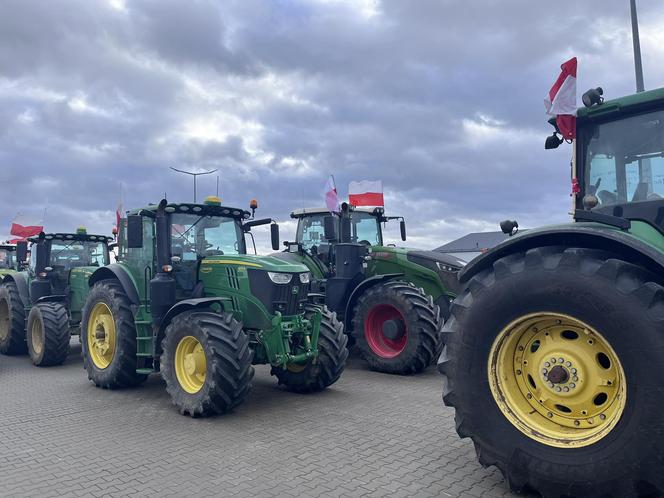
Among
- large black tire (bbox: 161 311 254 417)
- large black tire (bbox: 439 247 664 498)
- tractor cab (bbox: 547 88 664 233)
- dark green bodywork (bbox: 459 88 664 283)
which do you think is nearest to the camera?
large black tire (bbox: 439 247 664 498)

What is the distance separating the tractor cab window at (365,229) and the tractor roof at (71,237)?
523 cm

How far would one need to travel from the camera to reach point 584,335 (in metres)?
3.29

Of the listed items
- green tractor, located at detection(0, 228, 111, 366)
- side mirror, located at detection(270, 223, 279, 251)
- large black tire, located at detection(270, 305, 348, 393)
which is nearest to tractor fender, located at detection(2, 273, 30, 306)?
green tractor, located at detection(0, 228, 111, 366)

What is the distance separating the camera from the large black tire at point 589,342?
287 centimetres

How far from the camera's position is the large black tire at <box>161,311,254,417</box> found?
5566mm

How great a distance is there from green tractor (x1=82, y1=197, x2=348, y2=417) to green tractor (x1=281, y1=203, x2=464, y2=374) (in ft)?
4.90

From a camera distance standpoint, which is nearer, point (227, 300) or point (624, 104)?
point (624, 104)

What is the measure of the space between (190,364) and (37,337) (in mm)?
5134

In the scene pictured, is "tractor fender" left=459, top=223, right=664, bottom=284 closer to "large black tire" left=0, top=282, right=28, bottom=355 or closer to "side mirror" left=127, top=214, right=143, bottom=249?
"side mirror" left=127, top=214, right=143, bottom=249

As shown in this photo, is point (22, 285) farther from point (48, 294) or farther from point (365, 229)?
point (365, 229)

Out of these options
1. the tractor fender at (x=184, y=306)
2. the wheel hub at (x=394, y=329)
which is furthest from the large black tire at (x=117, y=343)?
the wheel hub at (x=394, y=329)

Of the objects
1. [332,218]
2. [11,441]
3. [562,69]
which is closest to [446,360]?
[562,69]

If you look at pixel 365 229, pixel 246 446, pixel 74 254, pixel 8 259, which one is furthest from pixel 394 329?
pixel 8 259

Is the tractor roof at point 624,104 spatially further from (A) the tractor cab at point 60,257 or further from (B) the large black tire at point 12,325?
(B) the large black tire at point 12,325
